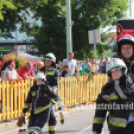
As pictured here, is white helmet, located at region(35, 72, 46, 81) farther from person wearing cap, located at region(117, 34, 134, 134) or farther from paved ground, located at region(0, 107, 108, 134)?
paved ground, located at region(0, 107, 108, 134)

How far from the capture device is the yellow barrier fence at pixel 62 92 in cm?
885

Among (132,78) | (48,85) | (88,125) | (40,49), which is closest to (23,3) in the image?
(40,49)

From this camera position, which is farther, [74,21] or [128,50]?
[74,21]

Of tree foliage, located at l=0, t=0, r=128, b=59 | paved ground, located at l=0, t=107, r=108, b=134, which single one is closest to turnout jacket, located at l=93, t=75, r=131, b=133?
paved ground, located at l=0, t=107, r=108, b=134

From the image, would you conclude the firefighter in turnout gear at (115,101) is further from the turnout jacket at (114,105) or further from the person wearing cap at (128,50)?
the person wearing cap at (128,50)

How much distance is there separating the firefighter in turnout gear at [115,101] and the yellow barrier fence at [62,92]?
535 cm

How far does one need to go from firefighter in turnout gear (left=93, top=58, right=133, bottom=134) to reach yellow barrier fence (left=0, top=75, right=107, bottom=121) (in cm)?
535

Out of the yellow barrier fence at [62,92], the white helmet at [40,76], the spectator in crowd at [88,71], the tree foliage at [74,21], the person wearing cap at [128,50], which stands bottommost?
the yellow barrier fence at [62,92]

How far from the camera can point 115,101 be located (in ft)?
11.8

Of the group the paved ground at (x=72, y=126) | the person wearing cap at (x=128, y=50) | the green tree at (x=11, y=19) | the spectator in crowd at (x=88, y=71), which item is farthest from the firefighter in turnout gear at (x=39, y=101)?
the green tree at (x=11, y=19)

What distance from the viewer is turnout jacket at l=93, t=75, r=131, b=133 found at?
3.57m

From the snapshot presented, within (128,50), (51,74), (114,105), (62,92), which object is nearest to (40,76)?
(51,74)

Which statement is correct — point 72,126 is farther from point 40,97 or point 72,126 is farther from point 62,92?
point 40,97

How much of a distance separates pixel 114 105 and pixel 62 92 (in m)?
7.81
